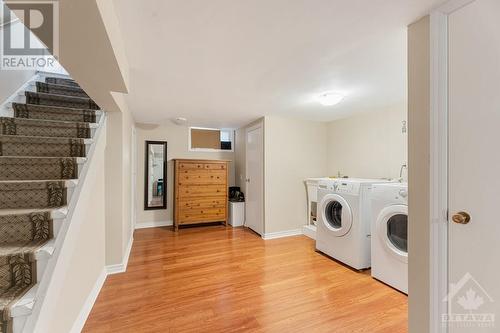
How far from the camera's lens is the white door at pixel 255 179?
3801 mm

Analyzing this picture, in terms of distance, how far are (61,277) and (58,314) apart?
22 cm

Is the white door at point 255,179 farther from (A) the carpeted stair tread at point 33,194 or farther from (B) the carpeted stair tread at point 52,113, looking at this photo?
(A) the carpeted stair tread at point 33,194

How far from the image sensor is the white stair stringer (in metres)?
1.00

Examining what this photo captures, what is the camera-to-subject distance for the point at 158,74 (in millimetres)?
2020

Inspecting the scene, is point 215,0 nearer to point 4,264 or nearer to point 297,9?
point 297,9

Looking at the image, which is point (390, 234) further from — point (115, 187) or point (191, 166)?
point (191, 166)

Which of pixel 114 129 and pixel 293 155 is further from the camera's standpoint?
pixel 293 155

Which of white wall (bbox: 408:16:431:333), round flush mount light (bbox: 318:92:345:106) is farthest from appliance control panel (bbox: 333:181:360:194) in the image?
white wall (bbox: 408:16:431:333)

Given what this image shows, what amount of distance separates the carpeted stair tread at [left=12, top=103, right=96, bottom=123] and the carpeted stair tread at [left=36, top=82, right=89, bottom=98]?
47cm

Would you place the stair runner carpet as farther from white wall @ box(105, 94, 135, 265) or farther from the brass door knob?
the brass door knob

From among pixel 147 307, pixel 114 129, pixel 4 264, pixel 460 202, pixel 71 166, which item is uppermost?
pixel 114 129

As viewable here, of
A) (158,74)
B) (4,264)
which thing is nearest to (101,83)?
(158,74)

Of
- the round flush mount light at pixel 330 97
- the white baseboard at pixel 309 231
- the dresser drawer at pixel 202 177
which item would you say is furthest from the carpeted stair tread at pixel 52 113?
the white baseboard at pixel 309 231

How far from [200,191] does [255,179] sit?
1123mm
